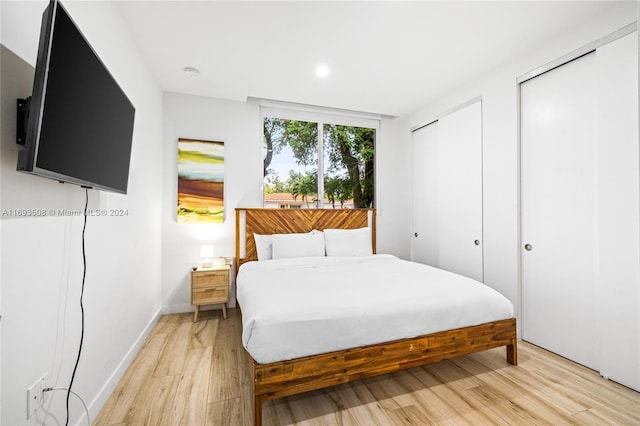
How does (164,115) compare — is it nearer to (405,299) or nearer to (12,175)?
(12,175)

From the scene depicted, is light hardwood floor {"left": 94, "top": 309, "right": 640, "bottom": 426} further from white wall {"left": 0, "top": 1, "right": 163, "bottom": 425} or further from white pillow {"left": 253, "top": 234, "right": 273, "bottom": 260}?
white pillow {"left": 253, "top": 234, "right": 273, "bottom": 260}

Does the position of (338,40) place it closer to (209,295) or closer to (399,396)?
(399,396)

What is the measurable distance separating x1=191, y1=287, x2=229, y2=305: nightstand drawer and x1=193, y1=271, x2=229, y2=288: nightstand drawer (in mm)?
57

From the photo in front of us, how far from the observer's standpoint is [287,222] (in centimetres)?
382

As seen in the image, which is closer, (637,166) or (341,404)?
(341,404)

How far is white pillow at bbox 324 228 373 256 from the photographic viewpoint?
11.8 ft

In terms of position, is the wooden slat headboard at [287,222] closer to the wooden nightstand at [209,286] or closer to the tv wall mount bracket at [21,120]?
the wooden nightstand at [209,286]

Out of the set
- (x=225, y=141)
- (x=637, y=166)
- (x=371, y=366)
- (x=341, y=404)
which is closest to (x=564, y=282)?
(x=637, y=166)

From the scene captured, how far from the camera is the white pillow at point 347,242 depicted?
11.8ft

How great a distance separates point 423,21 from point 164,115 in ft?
9.83

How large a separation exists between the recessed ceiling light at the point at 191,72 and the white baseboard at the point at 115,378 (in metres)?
2.59

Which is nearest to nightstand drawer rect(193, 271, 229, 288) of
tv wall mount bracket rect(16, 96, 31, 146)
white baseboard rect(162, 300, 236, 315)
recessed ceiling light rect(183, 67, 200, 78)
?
white baseboard rect(162, 300, 236, 315)

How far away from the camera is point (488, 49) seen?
2.60 metres

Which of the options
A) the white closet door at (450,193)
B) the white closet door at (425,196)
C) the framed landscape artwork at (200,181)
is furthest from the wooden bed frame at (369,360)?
the framed landscape artwork at (200,181)
